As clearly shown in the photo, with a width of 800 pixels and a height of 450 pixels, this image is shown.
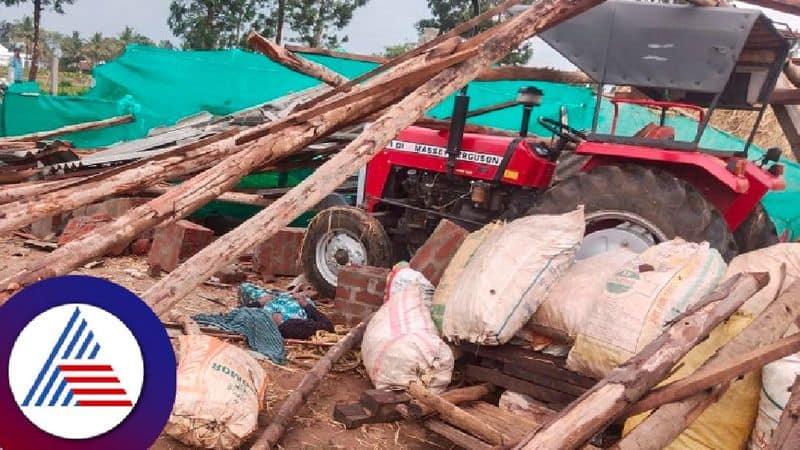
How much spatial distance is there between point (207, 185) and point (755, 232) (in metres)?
4.74

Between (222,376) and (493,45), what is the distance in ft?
6.26

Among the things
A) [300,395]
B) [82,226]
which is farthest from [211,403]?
[82,226]

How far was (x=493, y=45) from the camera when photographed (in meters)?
3.51

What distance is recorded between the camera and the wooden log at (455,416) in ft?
10.5

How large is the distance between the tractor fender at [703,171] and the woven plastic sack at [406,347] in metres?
1.67

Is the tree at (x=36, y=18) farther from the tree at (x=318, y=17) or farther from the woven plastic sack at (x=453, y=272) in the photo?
the woven plastic sack at (x=453, y=272)

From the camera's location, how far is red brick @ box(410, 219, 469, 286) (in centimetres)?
483

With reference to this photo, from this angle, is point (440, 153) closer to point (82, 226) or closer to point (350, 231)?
point (350, 231)

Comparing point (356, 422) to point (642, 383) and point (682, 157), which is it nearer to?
point (642, 383)

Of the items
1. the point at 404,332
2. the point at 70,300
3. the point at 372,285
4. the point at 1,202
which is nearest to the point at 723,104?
the point at 372,285

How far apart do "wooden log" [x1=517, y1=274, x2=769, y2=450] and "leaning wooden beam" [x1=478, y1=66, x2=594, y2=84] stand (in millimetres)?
2118

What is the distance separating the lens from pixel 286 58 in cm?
455

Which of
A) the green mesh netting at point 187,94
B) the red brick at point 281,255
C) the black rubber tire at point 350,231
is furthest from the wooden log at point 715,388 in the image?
the green mesh netting at point 187,94

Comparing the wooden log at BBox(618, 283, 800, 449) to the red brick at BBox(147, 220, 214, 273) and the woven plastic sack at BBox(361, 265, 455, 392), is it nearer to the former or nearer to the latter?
the woven plastic sack at BBox(361, 265, 455, 392)
